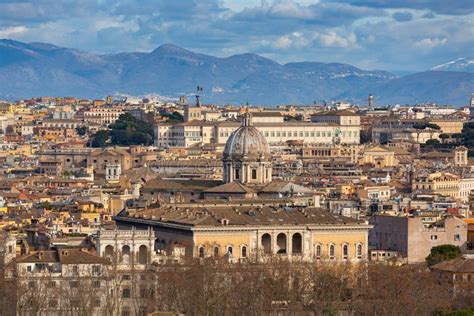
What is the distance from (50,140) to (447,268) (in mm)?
84653

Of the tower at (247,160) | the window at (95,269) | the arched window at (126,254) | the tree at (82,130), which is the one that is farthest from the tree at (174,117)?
the window at (95,269)

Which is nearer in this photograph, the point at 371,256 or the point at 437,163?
the point at 371,256

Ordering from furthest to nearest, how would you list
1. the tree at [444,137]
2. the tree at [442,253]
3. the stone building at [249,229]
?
the tree at [444,137] < the tree at [442,253] < the stone building at [249,229]

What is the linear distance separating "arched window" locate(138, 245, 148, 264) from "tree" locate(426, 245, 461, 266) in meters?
7.56

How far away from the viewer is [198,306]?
4266 cm

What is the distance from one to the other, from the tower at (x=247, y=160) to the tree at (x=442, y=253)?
1394 centimetres

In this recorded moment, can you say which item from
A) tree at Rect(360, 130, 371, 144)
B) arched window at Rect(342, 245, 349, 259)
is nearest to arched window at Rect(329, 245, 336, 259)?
arched window at Rect(342, 245, 349, 259)

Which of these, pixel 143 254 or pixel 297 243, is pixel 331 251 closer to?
pixel 297 243

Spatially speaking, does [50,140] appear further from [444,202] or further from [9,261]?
[9,261]

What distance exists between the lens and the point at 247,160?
226 ft

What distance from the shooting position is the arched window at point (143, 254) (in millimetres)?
47219

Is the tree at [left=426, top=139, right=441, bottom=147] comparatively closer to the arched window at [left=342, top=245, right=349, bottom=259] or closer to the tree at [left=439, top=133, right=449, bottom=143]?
the tree at [left=439, top=133, right=449, bottom=143]

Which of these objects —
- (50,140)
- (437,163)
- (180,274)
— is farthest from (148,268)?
(50,140)

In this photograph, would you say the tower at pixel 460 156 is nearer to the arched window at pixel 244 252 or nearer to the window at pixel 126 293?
the arched window at pixel 244 252
